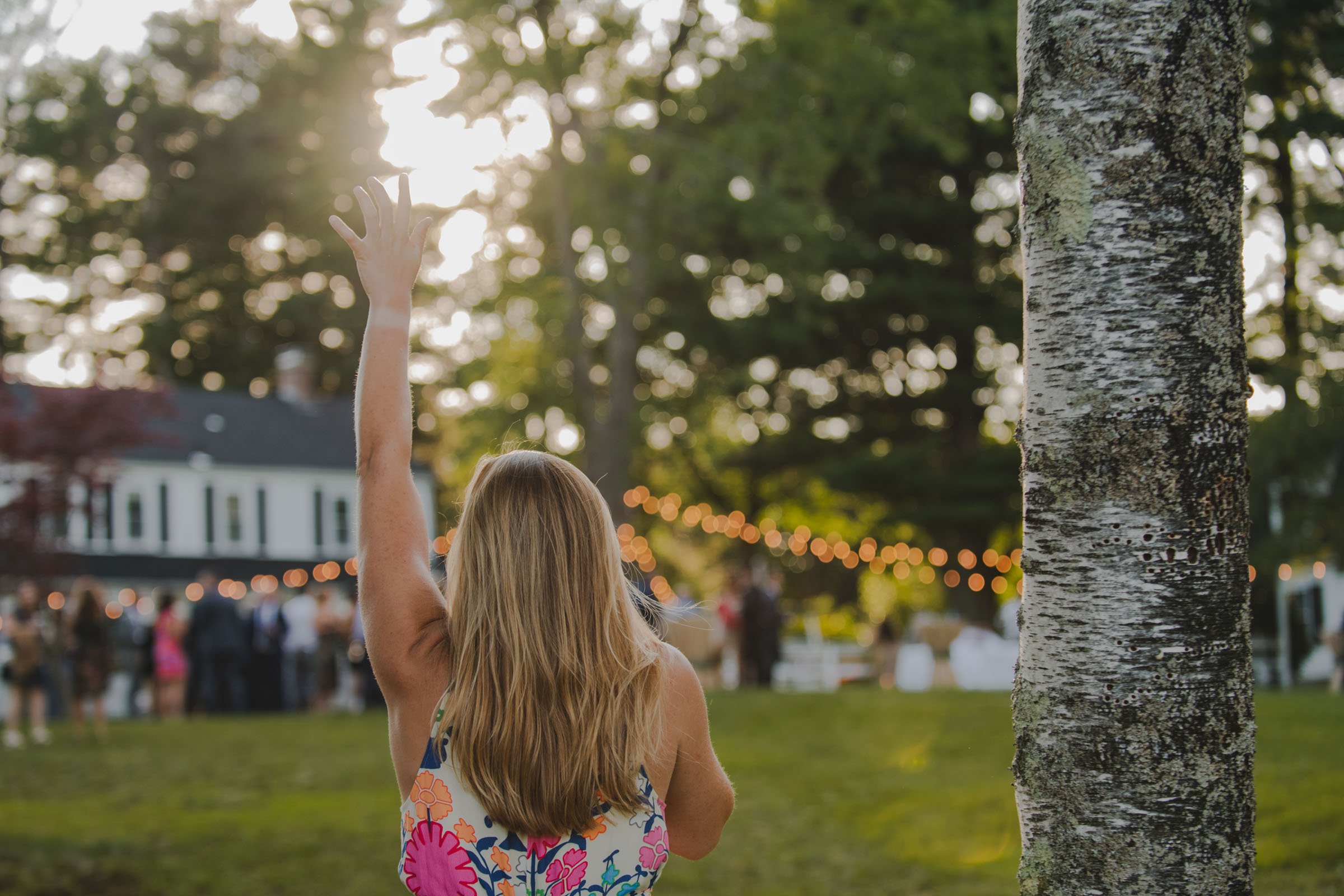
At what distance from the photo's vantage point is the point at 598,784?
2045mm

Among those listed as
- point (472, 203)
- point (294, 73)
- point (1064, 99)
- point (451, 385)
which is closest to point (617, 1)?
point (472, 203)

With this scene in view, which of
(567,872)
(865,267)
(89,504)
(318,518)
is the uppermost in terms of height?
(865,267)

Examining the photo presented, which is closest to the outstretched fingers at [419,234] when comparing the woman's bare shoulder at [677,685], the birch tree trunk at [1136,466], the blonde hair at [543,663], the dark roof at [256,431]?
the blonde hair at [543,663]

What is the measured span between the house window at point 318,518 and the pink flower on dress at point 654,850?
36553mm

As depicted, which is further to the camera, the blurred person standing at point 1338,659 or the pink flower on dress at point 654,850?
the blurred person standing at point 1338,659

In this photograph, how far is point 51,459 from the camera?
55.7 ft

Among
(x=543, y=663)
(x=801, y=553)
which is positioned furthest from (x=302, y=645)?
(x=543, y=663)

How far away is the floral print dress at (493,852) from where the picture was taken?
205 cm

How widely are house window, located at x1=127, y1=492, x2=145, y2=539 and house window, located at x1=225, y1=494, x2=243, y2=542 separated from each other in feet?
7.34

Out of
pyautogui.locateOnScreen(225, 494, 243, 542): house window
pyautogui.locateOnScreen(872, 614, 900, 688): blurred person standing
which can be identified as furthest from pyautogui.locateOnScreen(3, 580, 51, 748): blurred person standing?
pyautogui.locateOnScreen(225, 494, 243, 542): house window

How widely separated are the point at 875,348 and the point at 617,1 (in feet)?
38.3

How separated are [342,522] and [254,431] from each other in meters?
3.70

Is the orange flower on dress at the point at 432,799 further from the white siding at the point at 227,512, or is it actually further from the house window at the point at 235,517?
the house window at the point at 235,517

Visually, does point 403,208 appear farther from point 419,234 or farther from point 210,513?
point 210,513
